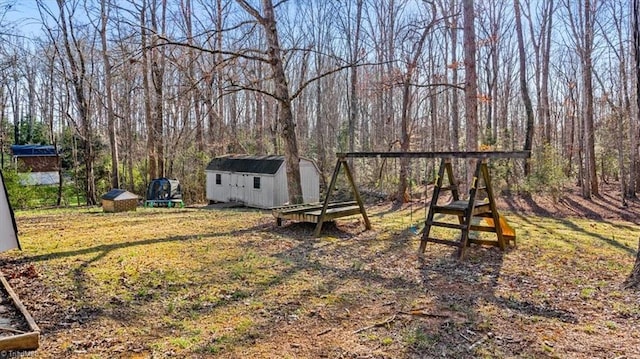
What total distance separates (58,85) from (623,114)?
2941 cm

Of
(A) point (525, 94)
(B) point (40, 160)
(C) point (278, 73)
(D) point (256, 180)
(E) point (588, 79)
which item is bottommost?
(D) point (256, 180)

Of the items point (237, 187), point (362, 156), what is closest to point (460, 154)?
point (362, 156)

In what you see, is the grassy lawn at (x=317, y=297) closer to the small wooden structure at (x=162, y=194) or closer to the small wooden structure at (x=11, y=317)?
the small wooden structure at (x=11, y=317)

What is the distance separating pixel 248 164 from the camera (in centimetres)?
1852

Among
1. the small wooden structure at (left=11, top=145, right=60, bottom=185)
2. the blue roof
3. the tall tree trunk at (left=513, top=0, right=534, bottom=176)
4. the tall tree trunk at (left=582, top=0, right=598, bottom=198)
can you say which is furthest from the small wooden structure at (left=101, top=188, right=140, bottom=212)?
the blue roof

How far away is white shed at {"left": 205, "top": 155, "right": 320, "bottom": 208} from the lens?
56.3 feet

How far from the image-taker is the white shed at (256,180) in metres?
17.2

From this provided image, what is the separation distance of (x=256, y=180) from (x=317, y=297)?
14.0m

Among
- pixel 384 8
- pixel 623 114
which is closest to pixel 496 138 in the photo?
pixel 623 114

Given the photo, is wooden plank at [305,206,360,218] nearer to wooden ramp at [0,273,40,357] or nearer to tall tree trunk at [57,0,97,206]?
wooden ramp at [0,273,40,357]

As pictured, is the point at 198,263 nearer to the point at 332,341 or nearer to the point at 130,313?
the point at 130,313

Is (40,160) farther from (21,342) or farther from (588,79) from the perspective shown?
(588,79)

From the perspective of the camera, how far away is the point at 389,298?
4.14 metres

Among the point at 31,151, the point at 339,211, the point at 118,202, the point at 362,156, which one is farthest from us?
the point at 31,151
